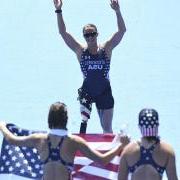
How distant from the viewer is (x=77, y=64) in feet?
41.6

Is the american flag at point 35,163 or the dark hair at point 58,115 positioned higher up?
the dark hair at point 58,115

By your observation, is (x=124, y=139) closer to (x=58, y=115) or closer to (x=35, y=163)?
(x=58, y=115)

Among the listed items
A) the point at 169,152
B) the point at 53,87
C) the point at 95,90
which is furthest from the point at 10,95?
the point at 169,152

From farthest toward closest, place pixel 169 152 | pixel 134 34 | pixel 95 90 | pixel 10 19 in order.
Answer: pixel 10 19 → pixel 134 34 → pixel 95 90 → pixel 169 152

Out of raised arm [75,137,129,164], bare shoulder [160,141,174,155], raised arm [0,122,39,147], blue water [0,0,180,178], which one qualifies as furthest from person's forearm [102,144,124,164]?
blue water [0,0,180,178]

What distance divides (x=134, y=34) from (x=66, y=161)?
7.56 metres

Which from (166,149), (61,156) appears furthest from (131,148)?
(61,156)

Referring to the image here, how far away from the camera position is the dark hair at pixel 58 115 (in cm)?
633

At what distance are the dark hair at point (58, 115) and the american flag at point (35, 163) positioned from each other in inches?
33.6

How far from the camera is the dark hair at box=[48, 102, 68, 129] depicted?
6.33 m

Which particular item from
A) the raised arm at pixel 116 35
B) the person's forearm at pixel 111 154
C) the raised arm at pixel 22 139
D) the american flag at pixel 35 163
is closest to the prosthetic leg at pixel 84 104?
the raised arm at pixel 116 35

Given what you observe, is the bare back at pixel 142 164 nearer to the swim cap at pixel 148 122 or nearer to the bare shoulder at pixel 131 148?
the bare shoulder at pixel 131 148

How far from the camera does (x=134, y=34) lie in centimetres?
1374

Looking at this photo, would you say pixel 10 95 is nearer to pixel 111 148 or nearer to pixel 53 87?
pixel 53 87
